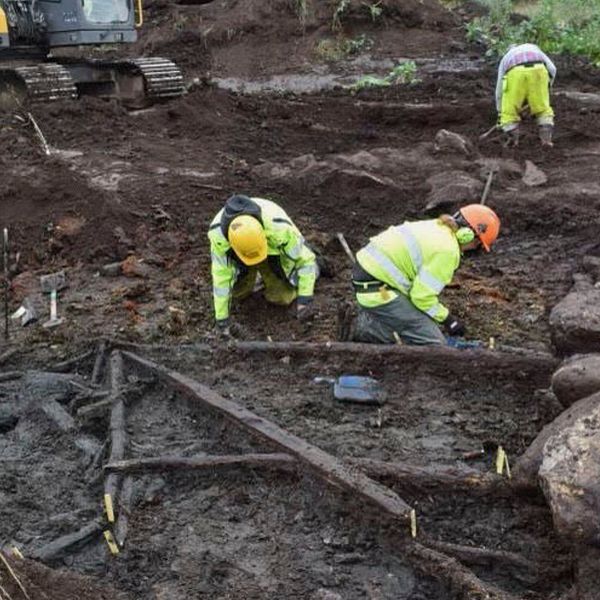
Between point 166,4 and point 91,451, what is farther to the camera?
point 166,4

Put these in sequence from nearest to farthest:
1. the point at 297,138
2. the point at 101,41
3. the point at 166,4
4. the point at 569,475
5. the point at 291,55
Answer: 1. the point at 569,475
2. the point at 297,138
3. the point at 101,41
4. the point at 291,55
5. the point at 166,4

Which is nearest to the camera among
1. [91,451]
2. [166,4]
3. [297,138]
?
[91,451]

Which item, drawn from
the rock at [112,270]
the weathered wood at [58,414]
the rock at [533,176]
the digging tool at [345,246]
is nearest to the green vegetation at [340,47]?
the rock at [533,176]

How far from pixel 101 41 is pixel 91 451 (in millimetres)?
10417

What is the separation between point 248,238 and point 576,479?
3.59 metres

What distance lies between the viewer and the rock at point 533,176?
10.9 meters

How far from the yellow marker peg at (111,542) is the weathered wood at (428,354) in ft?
7.31

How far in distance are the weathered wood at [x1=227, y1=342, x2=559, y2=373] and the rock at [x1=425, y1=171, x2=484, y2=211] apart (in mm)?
4023

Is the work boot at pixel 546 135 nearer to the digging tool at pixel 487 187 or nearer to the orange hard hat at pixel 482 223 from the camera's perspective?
the digging tool at pixel 487 187

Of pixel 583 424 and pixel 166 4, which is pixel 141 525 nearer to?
pixel 583 424

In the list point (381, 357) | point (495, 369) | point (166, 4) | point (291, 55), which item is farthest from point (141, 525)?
point (166, 4)

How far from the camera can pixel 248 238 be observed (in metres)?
6.91

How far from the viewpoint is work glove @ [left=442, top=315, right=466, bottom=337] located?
287 inches

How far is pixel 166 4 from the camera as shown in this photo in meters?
24.4
